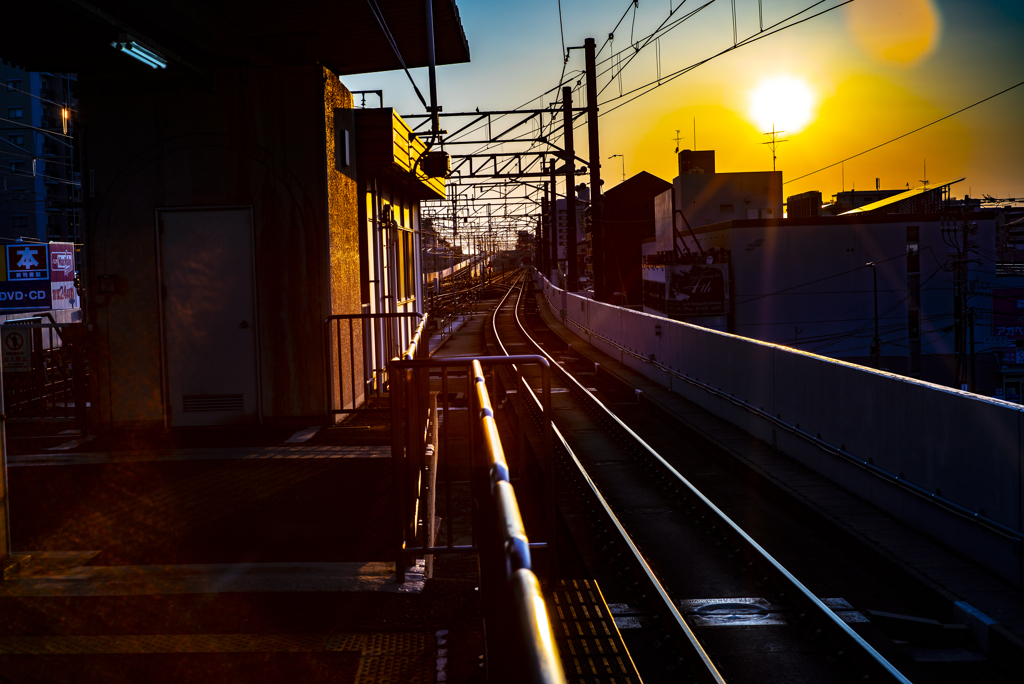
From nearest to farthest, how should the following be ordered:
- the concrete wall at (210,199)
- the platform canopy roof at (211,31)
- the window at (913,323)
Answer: the platform canopy roof at (211,31)
the concrete wall at (210,199)
the window at (913,323)

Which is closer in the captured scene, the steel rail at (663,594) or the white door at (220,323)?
the steel rail at (663,594)

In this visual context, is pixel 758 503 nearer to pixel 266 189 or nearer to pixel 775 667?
pixel 775 667

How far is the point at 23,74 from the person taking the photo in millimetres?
65500

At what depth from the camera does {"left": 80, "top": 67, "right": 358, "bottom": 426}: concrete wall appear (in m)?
9.66

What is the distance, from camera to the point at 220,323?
386 inches

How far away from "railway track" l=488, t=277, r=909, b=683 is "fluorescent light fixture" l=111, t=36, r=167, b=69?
602 centimetres

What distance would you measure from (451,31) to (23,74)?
65.9 meters

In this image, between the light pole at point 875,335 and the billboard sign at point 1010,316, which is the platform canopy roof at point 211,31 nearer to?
the light pole at point 875,335

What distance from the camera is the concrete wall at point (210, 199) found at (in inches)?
380

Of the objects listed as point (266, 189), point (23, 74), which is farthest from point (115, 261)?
point (23, 74)

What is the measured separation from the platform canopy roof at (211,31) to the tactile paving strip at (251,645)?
5870 millimetres

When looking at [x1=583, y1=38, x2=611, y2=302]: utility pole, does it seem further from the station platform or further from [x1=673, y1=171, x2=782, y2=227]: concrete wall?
[x1=673, y1=171, x2=782, y2=227]: concrete wall

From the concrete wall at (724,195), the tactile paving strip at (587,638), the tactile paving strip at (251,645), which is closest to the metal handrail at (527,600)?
the tactile paving strip at (251,645)

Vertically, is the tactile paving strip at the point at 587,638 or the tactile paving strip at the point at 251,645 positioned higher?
the tactile paving strip at the point at 251,645
